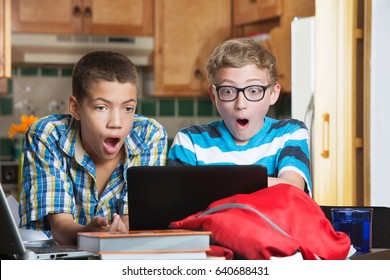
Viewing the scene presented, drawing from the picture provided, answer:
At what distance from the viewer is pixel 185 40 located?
4.95m

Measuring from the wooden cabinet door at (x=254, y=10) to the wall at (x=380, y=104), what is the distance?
1.25 metres

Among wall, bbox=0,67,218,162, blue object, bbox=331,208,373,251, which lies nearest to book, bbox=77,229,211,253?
blue object, bbox=331,208,373,251

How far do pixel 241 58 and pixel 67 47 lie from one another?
3158 mm

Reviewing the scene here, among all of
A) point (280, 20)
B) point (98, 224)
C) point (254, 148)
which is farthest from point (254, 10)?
point (98, 224)

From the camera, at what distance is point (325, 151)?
11.3ft

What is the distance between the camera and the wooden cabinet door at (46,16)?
466 centimetres

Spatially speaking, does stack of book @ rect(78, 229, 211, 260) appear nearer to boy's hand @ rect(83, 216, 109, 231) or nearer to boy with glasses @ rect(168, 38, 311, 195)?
boy's hand @ rect(83, 216, 109, 231)

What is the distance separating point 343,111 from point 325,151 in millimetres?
201

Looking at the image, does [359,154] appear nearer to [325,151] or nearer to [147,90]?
[325,151]

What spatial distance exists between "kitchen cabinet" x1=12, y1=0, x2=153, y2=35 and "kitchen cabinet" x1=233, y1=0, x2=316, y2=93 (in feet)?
2.18

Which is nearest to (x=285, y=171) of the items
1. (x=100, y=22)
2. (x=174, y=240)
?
(x=174, y=240)

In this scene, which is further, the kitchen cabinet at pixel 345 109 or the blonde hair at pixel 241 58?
the kitchen cabinet at pixel 345 109

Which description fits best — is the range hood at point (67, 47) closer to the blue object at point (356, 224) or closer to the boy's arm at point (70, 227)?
the boy's arm at point (70, 227)

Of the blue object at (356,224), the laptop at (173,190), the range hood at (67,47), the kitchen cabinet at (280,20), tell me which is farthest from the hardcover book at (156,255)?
the range hood at (67,47)
